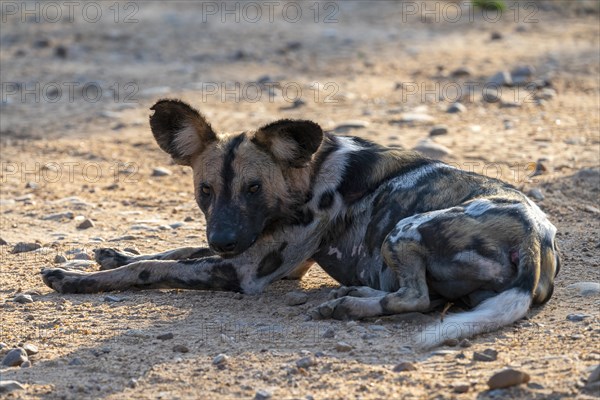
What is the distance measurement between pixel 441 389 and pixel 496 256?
3.40 feet

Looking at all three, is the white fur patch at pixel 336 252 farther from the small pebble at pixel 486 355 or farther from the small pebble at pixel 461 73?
the small pebble at pixel 461 73

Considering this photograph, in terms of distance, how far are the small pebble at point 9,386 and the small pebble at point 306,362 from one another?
1.06 metres

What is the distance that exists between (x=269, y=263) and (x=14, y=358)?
60.6 inches

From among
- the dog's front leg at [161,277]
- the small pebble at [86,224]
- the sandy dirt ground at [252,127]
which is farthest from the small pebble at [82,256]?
the small pebble at [86,224]

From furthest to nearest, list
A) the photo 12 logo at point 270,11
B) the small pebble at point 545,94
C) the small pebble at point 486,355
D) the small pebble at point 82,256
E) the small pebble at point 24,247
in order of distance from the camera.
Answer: the photo 12 logo at point 270,11 < the small pebble at point 545,94 < the small pebble at point 24,247 < the small pebble at point 82,256 < the small pebble at point 486,355

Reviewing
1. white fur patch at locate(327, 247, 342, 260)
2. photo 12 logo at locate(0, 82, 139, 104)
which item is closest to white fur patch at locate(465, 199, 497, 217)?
white fur patch at locate(327, 247, 342, 260)

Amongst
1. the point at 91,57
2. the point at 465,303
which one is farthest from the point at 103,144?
the point at 465,303

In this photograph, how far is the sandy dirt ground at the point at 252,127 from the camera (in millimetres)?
4496

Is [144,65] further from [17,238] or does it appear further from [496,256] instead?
[496,256]

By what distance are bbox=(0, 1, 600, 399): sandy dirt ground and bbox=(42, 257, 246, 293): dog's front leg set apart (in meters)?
0.06

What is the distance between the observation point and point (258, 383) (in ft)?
14.3

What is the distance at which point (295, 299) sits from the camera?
219 inches

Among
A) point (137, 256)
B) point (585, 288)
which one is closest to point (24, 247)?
point (137, 256)

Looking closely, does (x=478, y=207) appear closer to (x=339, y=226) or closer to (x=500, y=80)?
(x=339, y=226)
